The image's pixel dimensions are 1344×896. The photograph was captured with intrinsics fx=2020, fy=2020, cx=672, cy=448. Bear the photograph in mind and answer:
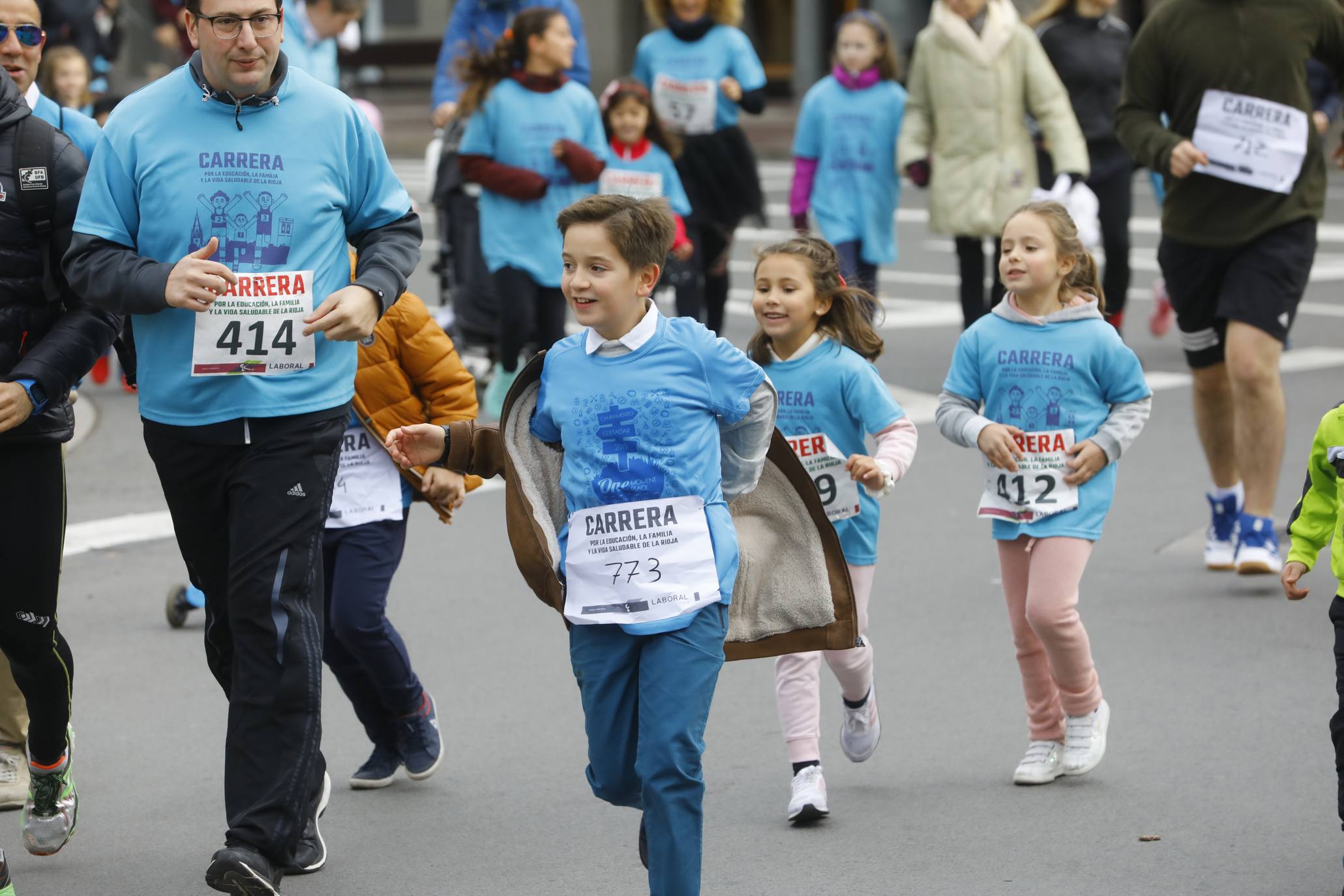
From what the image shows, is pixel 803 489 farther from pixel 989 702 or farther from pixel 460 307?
pixel 460 307

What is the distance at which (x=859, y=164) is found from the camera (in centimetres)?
1126

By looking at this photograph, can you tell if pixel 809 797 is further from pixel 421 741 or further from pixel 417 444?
pixel 417 444

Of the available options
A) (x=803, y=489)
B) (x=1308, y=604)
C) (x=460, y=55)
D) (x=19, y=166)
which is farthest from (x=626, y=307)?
(x=460, y=55)

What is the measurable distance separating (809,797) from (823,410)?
978 mm

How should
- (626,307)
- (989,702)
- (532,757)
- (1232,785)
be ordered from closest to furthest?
1. (626,307)
2. (1232,785)
3. (532,757)
4. (989,702)

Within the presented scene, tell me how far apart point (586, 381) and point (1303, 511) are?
5.36 feet

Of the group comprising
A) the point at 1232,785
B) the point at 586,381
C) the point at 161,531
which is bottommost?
the point at 161,531

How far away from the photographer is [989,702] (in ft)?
19.8

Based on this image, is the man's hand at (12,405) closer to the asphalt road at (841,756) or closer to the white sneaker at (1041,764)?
the asphalt road at (841,756)

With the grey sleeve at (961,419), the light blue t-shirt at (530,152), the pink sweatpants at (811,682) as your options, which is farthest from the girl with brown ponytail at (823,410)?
the light blue t-shirt at (530,152)

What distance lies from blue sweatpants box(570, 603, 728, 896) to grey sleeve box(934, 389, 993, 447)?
53.2 inches

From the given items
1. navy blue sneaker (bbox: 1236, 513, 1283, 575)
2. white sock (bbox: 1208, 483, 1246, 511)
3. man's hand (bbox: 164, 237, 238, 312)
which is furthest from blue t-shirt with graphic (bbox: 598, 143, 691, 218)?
man's hand (bbox: 164, 237, 238, 312)

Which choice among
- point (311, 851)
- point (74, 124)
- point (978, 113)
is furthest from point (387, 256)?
point (978, 113)

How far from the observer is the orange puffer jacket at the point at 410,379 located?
5.21 meters
